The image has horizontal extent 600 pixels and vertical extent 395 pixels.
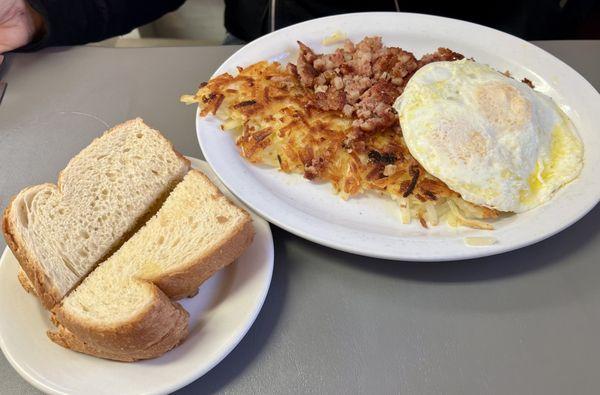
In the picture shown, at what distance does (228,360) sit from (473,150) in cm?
102

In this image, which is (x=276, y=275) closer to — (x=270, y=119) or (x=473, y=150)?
(x=270, y=119)

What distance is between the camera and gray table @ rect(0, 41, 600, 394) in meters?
1.42

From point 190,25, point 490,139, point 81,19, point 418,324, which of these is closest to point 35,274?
point 418,324

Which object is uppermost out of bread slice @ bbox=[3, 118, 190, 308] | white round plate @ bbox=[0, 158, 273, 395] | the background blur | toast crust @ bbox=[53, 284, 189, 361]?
bread slice @ bbox=[3, 118, 190, 308]

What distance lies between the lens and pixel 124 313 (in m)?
1.33

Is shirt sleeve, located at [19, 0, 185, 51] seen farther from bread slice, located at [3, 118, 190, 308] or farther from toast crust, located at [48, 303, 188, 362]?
toast crust, located at [48, 303, 188, 362]

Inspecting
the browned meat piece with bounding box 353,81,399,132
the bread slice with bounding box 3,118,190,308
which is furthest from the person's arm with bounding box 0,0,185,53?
the browned meat piece with bounding box 353,81,399,132

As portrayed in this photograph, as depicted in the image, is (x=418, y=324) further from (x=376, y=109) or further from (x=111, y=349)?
(x=111, y=349)

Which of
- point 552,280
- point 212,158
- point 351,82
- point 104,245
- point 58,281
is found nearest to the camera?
point 58,281

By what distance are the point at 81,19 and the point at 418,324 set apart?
2.19 metres

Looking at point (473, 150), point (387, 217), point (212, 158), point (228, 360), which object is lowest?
point (228, 360)

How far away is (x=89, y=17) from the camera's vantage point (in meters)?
2.57

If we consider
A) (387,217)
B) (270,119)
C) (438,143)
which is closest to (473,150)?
(438,143)

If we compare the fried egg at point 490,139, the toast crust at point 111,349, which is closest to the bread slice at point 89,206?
the toast crust at point 111,349
